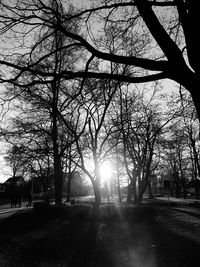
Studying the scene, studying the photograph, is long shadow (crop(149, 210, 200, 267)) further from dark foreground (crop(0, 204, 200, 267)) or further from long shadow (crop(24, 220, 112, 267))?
long shadow (crop(24, 220, 112, 267))

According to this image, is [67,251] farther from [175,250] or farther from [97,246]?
[175,250]

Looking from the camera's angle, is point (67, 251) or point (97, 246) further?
point (97, 246)

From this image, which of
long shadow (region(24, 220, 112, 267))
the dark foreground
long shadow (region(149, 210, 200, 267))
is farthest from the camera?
long shadow (region(24, 220, 112, 267))

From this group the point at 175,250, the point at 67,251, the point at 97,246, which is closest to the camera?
the point at 175,250

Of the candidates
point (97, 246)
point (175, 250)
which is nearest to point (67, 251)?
point (97, 246)

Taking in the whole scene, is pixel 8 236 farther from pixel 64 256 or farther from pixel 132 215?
pixel 132 215

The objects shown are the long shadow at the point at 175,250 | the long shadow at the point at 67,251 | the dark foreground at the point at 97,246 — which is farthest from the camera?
the long shadow at the point at 67,251

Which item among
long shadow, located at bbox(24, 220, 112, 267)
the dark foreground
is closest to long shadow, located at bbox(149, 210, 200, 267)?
the dark foreground

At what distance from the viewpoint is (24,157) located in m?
17.8

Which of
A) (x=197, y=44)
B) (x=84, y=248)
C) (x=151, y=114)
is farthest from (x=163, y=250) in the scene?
(x=151, y=114)

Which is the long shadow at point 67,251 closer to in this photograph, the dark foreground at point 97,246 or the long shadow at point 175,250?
the dark foreground at point 97,246

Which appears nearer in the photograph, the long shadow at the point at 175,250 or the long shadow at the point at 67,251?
the long shadow at the point at 175,250

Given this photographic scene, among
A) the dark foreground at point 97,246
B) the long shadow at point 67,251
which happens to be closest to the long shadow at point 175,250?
the dark foreground at point 97,246

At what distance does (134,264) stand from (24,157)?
44.6 ft
